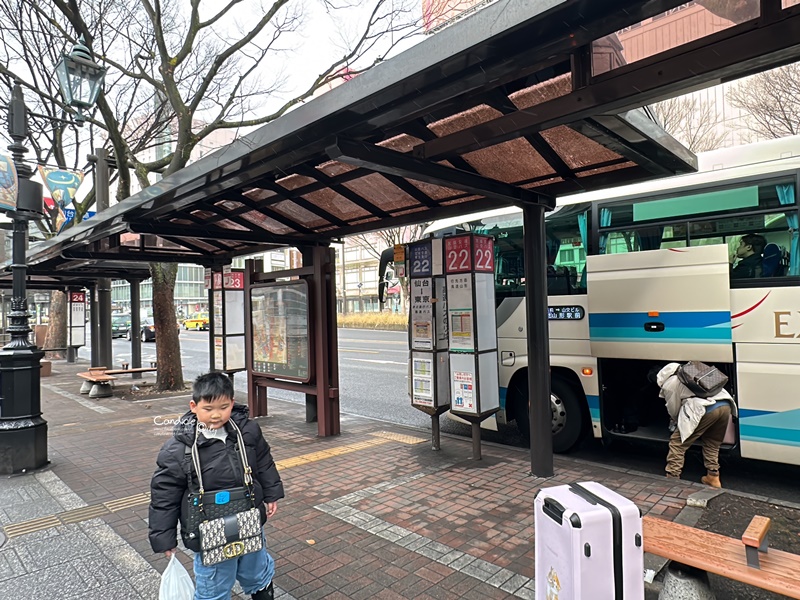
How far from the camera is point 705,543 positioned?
2.92m

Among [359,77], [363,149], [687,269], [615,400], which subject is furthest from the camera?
[615,400]

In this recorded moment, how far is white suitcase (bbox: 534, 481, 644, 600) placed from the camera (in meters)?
2.34

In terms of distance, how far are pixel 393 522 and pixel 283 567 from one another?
102cm

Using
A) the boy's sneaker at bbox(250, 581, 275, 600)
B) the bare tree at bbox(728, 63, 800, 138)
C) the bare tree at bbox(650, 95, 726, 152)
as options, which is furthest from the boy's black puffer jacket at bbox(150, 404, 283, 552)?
the bare tree at bbox(650, 95, 726, 152)

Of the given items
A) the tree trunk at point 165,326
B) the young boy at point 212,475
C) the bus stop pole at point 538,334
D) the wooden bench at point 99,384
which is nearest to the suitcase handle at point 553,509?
the young boy at point 212,475

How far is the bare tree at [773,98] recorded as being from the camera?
14.1m

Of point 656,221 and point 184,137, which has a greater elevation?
point 184,137

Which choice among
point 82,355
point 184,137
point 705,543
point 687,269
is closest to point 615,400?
point 687,269

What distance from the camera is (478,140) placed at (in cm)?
382

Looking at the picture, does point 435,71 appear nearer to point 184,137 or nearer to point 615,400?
point 615,400

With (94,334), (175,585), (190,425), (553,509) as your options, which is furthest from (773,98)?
(94,334)

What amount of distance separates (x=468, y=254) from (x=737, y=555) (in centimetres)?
389

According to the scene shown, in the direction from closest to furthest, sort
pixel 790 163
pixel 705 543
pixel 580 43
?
pixel 580 43, pixel 705 543, pixel 790 163

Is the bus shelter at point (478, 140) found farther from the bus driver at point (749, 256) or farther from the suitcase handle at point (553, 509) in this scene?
the suitcase handle at point (553, 509)
